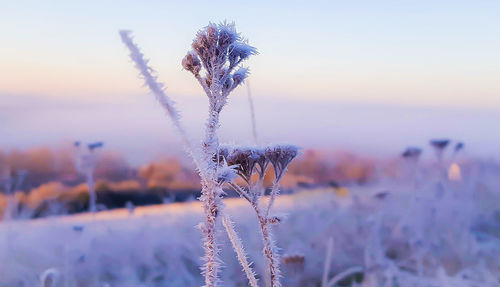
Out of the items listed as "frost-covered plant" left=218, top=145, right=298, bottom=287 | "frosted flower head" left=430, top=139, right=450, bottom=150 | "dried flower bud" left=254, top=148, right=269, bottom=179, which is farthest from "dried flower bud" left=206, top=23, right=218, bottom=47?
"frosted flower head" left=430, top=139, right=450, bottom=150

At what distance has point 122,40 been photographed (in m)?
0.97

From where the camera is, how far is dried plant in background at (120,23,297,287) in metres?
1.17

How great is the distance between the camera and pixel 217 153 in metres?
1.25

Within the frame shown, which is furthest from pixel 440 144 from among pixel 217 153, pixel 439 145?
pixel 217 153

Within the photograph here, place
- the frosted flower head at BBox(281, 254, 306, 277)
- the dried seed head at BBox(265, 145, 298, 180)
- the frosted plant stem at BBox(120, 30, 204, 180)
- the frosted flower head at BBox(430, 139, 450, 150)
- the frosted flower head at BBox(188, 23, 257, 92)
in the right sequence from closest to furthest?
1. the frosted plant stem at BBox(120, 30, 204, 180)
2. the frosted flower head at BBox(188, 23, 257, 92)
3. the dried seed head at BBox(265, 145, 298, 180)
4. the frosted flower head at BBox(281, 254, 306, 277)
5. the frosted flower head at BBox(430, 139, 450, 150)

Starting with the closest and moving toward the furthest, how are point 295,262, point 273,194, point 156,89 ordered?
1. point 156,89
2. point 273,194
3. point 295,262

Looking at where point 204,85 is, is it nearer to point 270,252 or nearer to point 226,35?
point 226,35

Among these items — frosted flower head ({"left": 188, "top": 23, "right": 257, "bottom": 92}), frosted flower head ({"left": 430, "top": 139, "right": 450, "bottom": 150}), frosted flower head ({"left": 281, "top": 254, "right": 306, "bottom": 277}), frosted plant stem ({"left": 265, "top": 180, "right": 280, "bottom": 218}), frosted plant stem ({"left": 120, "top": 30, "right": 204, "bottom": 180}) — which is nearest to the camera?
frosted plant stem ({"left": 120, "top": 30, "right": 204, "bottom": 180})

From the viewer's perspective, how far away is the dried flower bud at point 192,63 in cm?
143

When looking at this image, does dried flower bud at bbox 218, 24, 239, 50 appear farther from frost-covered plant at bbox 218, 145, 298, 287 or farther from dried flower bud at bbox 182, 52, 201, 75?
frost-covered plant at bbox 218, 145, 298, 287

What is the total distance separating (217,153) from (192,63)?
30cm

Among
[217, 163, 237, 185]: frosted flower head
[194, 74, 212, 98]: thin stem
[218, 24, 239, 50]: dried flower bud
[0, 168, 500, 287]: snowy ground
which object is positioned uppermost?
[218, 24, 239, 50]: dried flower bud

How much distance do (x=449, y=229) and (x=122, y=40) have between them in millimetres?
6077

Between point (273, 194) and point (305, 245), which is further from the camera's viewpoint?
point (305, 245)
